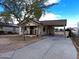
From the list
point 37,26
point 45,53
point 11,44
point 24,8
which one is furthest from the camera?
point 37,26

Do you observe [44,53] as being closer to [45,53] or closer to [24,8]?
[45,53]

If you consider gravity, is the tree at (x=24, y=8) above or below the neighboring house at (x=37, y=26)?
above

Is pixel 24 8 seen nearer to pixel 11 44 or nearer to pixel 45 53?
pixel 11 44

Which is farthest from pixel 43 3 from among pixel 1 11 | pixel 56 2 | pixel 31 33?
pixel 31 33

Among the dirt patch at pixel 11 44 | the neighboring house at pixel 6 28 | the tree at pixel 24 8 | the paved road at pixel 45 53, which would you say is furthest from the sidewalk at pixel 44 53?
the neighboring house at pixel 6 28

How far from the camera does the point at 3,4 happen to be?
1145 inches

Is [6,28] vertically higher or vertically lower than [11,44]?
higher

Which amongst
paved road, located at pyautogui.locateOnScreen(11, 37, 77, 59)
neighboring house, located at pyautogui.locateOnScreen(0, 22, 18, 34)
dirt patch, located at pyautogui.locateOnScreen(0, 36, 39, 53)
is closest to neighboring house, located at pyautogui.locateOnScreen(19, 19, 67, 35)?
neighboring house, located at pyautogui.locateOnScreen(0, 22, 18, 34)

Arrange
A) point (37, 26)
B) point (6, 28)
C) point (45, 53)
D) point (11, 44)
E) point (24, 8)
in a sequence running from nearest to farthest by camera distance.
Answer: point (45, 53), point (11, 44), point (24, 8), point (37, 26), point (6, 28)

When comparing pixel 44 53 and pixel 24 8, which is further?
pixel 24 8

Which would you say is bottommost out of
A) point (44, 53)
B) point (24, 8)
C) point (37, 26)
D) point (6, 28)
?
point (44, 53)

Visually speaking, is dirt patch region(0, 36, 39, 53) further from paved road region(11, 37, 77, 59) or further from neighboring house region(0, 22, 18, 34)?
neighboring house region(0, 22, 18, 34)

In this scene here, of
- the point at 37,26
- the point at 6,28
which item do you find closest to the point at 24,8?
the point at 37,26

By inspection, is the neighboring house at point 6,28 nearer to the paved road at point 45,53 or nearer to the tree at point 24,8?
the tree at point 24,8
